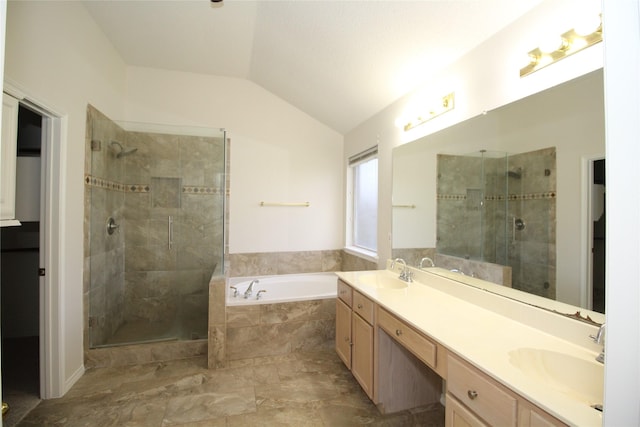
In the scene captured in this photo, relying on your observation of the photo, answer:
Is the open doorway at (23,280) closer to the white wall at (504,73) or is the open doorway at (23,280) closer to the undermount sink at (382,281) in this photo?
the undermount sink at (382,281)

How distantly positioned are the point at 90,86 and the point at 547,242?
11.6 ft

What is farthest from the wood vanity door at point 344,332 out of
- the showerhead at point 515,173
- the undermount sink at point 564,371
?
the showerhead at point 515,173

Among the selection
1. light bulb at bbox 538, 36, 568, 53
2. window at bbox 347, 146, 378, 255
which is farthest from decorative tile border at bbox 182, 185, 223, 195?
light bulb at bbox 538, 36, 568, 53

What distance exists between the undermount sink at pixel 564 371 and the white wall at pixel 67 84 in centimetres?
289

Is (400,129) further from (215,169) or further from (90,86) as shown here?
(90,86)

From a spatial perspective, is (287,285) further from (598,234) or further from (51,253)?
(598,234)

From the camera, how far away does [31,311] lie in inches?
116

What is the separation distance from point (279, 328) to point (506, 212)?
2.13 meters

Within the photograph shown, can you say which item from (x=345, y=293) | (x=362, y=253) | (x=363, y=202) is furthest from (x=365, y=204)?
(x=345, y=293)

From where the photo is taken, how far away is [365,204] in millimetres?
3697

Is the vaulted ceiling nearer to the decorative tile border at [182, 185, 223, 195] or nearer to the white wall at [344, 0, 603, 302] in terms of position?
the white wall at [344, 0, 603, 302]

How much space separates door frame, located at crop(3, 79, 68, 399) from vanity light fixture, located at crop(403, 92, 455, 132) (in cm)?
263

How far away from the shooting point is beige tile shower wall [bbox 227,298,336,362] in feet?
8.77

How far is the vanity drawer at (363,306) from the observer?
76.9 inches
